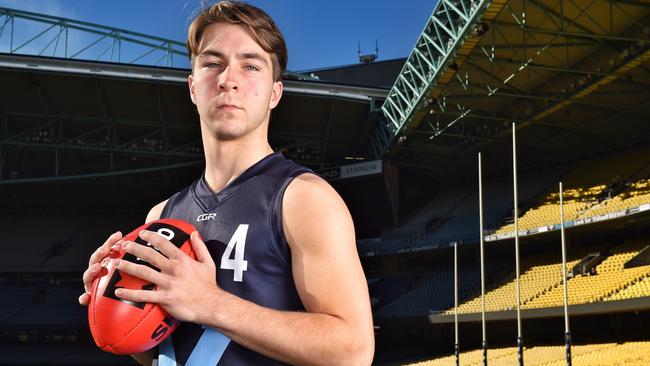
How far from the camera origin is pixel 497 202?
1497 inches

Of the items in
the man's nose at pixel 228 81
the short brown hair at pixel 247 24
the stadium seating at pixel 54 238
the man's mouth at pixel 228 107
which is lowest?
the man's mouth at pixel 228 107

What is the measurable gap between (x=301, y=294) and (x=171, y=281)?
46cm

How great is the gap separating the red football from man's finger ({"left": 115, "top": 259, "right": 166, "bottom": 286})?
0.06 m

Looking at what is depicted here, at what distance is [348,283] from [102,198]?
45.7 meters

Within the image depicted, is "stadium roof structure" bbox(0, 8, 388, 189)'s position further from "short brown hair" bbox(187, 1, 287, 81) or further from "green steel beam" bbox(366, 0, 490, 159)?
"short brown hair" bbox(187, 1, 287, 81)

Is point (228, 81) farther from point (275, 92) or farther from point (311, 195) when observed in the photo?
point (311, 195)

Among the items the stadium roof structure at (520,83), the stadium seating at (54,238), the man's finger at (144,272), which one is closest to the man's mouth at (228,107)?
the man's finger at (144,272)

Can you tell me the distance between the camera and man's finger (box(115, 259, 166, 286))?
7.33 feet

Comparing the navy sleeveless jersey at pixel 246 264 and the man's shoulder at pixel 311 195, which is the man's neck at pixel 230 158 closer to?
the navy sleeveless jersey at pixel 246 264

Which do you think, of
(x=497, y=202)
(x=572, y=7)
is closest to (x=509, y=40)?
(x=572, y=7)

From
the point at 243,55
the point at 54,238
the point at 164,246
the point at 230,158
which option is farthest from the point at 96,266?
the point at 54,238

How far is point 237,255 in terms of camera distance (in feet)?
8.05

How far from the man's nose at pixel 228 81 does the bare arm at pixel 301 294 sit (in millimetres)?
497

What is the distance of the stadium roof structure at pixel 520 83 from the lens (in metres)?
23.2
